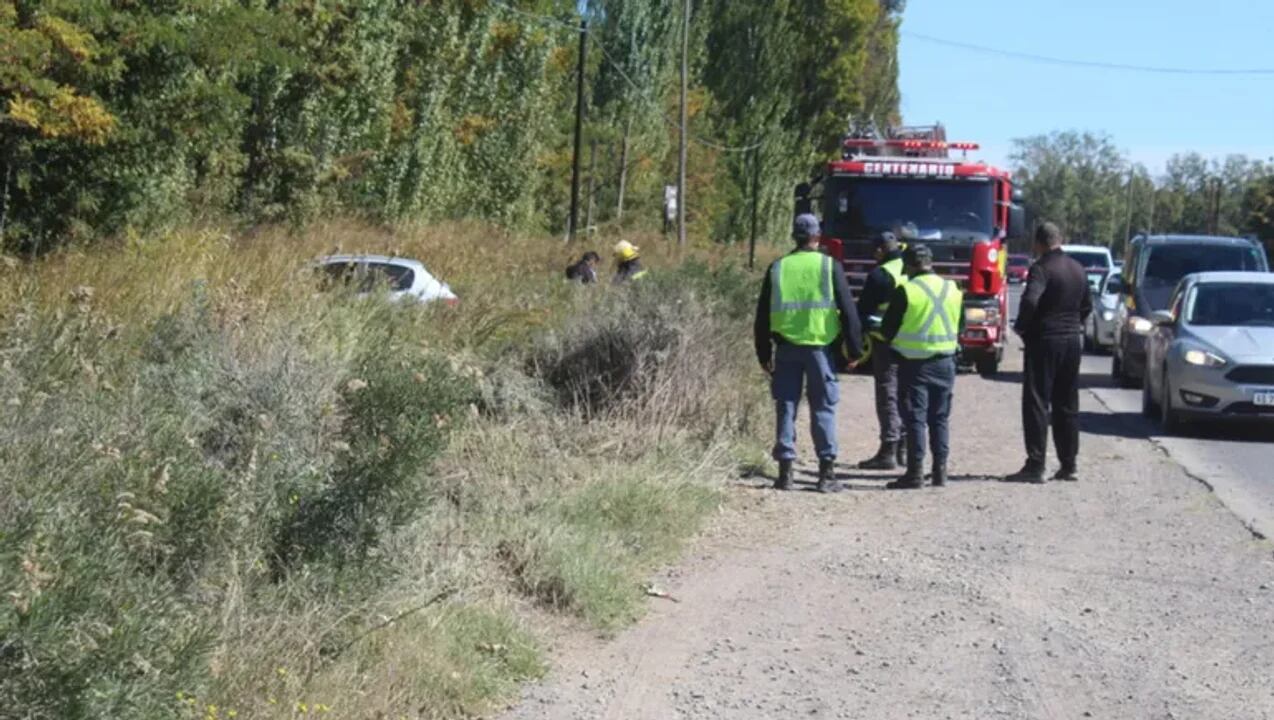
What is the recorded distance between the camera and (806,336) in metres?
11.9

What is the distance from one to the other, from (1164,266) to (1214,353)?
808 cm

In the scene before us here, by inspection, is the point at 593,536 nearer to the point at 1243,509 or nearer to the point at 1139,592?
the point at 1139,592

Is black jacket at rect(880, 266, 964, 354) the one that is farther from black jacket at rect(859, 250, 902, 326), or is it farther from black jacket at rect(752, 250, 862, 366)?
black jacket at rect(859, 250, 902, 326)

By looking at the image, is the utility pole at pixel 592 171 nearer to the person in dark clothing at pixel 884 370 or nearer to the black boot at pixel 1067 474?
the person in dark clothing at pixel 884 370

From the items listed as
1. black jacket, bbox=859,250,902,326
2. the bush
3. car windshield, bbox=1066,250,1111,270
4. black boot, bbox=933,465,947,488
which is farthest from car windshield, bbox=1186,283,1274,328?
car windshield, bbox=1066,250,1111,270

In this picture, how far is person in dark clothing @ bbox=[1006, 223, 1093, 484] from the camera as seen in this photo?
13156 millimetres

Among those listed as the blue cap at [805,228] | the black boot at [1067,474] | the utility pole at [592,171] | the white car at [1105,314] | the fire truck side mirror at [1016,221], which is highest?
the utility pole at [592,171]

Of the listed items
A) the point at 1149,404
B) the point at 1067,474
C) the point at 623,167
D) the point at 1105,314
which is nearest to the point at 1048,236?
the point at 1067,474

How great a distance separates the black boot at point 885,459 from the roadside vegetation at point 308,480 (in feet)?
3.97

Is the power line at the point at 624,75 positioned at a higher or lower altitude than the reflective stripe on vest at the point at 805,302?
higher

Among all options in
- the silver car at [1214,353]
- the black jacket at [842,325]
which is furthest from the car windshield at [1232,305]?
the black jacket at [842,325]

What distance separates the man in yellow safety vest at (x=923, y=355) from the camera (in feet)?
41.4

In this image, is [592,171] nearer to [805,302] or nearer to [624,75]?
[624,75]

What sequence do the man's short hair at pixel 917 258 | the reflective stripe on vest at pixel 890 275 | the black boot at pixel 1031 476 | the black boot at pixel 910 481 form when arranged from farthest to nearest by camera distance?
the reflective stripe on vest at pixel 890 275, the black boot at pixel 1031 476, the man's short hair at pixel 917 258, the black boot at pixel 910 481
